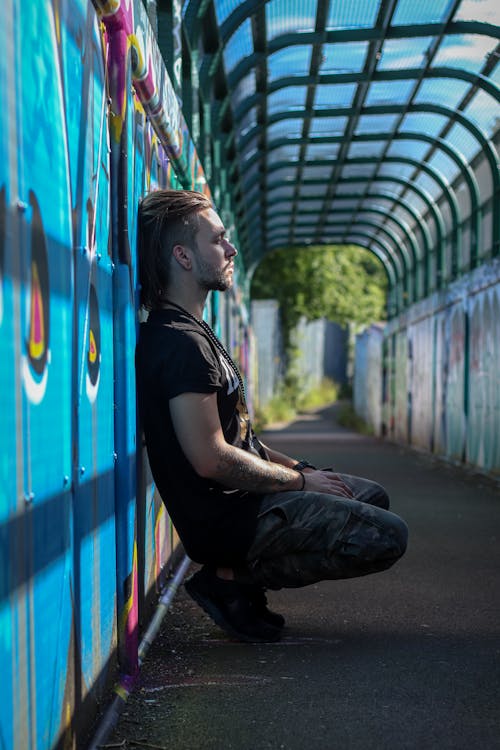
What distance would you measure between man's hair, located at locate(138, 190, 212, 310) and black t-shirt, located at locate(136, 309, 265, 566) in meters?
0.14

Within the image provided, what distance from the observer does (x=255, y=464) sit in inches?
126

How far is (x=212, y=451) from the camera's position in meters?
3.04

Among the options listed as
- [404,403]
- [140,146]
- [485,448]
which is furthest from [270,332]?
[140,146]

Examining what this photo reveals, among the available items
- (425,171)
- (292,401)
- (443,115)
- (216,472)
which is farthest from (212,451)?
(292,401)

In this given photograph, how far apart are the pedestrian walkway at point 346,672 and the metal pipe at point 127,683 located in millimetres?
33

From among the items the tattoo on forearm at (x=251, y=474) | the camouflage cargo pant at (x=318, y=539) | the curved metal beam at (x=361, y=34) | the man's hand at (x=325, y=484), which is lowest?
the camouflage cargo pant at (x=318, y=539)

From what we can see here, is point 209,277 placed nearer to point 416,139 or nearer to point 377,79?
point 377,79

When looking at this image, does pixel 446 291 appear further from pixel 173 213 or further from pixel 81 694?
pixel 81 694

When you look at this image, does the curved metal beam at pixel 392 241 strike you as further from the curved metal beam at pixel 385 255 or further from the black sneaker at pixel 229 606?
the black sneaker at pixel 229 606

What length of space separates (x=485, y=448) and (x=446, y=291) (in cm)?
317

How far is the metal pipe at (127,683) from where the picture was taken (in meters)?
2.57

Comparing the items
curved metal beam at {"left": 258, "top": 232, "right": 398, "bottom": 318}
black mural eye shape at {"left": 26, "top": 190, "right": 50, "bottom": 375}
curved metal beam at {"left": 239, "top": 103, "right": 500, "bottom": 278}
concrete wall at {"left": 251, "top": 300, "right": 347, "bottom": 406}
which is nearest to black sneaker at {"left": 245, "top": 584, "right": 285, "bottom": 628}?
black mural eye shape at {"left": 26, "top": 190, "right": 50, "bottom": 375}

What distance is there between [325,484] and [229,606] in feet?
1.91

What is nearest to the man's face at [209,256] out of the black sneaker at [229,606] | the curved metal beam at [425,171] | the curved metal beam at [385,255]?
the black sneaker at [229,606]
